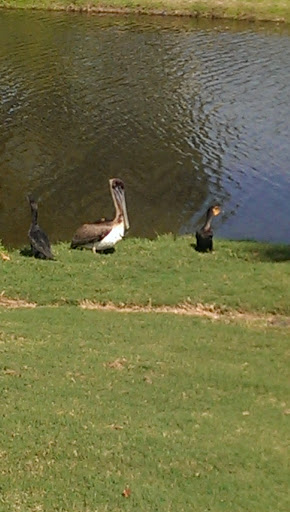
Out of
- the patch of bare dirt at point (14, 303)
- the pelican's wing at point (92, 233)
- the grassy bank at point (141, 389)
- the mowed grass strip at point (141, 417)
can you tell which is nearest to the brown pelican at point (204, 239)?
the grassy bank at point (141, 389)

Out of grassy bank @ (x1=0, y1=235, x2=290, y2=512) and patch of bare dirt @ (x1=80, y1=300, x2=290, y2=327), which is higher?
grassy bank @ (x1=0, y1=235, x2=290, y2=512)

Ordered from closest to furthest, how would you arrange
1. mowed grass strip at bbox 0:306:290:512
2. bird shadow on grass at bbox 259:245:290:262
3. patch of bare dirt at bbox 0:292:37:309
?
mowed grass strip at bbox 0:306:290:512 → patch of bare dirt at bbox 0:292:37:309 → bird shadow on grass at bbox 259:245:290:262

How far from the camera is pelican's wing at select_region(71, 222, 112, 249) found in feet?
46.9

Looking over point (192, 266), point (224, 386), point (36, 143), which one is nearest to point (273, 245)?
point (192, 266)

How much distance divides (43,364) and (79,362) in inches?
17.8

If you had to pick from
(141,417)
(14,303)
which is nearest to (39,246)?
(14,303)

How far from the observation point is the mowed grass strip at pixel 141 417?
657cm

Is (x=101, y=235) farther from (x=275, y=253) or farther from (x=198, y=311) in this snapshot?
(x=275, y=253)

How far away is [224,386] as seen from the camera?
29.2 ft

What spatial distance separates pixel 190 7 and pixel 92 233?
1395 inches

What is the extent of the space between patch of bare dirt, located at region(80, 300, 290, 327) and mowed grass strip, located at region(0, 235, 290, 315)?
0.30 ft

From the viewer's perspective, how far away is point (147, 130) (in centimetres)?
2527

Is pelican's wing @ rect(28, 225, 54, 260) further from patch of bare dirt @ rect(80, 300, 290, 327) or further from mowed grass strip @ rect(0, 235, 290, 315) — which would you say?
patch of bare dirt @ rect(80, 300, 290, 327)

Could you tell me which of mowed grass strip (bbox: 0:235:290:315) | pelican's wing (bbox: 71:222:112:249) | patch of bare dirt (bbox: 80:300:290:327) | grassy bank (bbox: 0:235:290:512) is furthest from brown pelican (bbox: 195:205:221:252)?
patch of bare dirt (bbox: 80:300:290:327)
